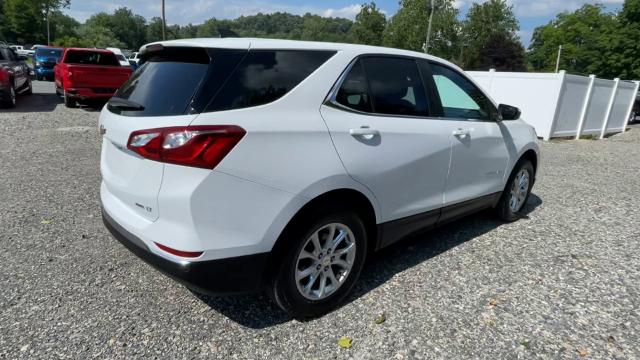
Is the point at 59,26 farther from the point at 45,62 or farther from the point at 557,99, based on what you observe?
the point at 557,99

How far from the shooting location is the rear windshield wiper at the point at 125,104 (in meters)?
2.50

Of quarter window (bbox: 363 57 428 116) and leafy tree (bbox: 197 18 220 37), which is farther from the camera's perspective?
leafy tree (bbox: 197 18 220 37)

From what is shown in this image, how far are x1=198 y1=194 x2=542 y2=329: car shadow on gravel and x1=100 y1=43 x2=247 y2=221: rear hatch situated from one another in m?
0.95

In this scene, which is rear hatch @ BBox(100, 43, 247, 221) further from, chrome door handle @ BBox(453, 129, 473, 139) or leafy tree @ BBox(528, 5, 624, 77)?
leafy tree @ BBox(528, 5, 624, 77)

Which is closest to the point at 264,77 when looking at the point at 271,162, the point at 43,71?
the point at 271,162

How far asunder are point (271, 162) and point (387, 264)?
1794mm

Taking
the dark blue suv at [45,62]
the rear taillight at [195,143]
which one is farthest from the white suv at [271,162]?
the dark blue suv at [45,62]

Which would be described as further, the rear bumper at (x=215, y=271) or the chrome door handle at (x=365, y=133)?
the chrome door handle at (x=365, y=133)

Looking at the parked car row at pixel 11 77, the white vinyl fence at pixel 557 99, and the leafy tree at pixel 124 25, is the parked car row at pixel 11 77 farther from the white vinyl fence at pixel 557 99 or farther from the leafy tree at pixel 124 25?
the leafy tree at pixel 124 25

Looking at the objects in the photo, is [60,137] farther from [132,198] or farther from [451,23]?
[451,23]

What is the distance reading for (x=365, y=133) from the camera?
9.18 ft

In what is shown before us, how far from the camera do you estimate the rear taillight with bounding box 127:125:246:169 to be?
2.18 metres

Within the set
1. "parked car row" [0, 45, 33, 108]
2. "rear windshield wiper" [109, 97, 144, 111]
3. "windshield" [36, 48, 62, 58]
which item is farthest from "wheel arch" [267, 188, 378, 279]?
"windshield" [36, 48, 62, 58]

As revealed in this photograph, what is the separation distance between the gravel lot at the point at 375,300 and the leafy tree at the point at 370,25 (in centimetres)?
4772
